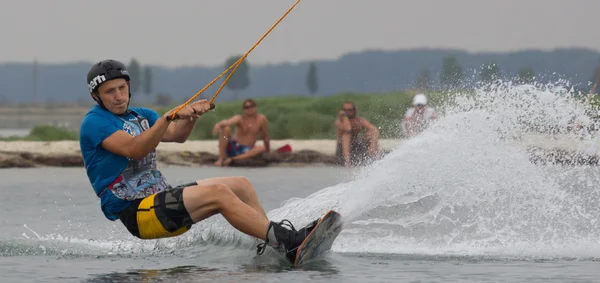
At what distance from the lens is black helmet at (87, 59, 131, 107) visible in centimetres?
885

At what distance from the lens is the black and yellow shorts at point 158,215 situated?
8.70m

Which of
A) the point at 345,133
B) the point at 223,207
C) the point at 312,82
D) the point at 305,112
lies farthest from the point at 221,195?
the point at 312,82

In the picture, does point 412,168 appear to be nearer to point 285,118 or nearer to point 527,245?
point 527,245

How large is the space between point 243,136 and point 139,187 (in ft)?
45.6

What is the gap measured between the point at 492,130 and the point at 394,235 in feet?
3.83

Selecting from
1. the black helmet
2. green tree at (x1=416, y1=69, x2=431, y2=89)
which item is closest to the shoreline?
green tree at (x1=416, y1=69, x2=431, y2=89)

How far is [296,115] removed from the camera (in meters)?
30.4

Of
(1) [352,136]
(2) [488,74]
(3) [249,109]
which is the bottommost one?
(1) [352,136]

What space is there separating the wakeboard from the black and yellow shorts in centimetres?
80

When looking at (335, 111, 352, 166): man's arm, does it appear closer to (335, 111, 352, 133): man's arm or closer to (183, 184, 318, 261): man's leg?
(335, 111, 352, 133): man's arm

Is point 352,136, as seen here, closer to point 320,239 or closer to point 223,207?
point 320,239

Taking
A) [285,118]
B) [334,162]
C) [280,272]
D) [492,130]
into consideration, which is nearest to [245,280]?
[280,272]

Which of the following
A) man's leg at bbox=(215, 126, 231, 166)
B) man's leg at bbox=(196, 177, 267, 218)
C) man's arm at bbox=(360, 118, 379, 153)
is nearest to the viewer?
man's leg at bbox=(196, 177, 267, 218)

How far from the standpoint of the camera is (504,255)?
9469 millimetres
